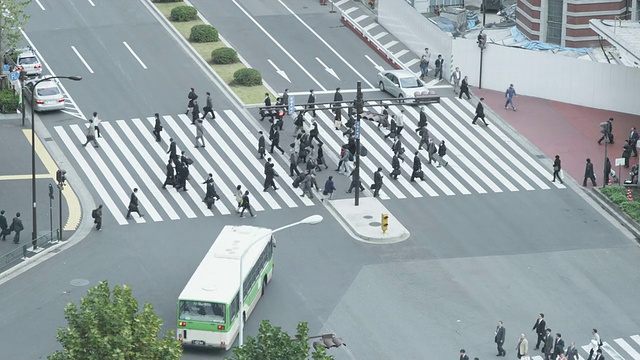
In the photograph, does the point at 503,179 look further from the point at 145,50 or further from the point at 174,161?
the point at 145,50

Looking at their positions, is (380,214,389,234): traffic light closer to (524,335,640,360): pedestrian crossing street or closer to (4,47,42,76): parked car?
(524,335,640,360): pedestrian crossing street

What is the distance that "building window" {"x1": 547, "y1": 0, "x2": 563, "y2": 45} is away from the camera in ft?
247

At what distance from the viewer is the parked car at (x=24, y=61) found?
7275 cm

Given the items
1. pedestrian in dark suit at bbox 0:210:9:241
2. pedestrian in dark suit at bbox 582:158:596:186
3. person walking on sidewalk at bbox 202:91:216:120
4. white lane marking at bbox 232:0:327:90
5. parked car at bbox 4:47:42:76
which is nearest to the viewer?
pedestrian in dark suit at bbox 0:210:9:241

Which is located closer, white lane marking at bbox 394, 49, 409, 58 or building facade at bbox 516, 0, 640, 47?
building facade at bbox 516, 0, 640, 47

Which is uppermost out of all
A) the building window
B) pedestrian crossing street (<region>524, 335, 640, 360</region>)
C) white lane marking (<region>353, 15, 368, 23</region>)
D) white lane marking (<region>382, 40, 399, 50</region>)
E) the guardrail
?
the building window

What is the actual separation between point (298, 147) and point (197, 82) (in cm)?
998

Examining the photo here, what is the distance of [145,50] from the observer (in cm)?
7694

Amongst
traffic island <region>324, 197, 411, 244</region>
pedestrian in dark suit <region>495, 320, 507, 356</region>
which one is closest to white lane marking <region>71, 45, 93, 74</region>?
traffic island <region>324, 197, 411, 244</region>

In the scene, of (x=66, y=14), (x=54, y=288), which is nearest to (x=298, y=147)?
(x=54, y=288)

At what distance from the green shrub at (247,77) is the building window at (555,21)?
16236mm

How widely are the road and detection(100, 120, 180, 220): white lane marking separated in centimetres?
9

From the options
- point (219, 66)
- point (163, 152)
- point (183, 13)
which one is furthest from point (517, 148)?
point (183, 13)

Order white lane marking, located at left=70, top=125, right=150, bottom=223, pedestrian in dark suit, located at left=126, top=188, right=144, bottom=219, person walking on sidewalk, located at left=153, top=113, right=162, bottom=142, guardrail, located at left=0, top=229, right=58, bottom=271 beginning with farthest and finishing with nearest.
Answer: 1. person walking on sidewalk, located at left=153, top=113, right=162, bottom=142
2. white lane marking, located at left=70, top=125, right=150, bottom=223
3. pedestrian in dark suit, located at left=126, top=188, right=144, bottom=219
4. guardrail, located at left=0, top=229, right=58, bottom=271
